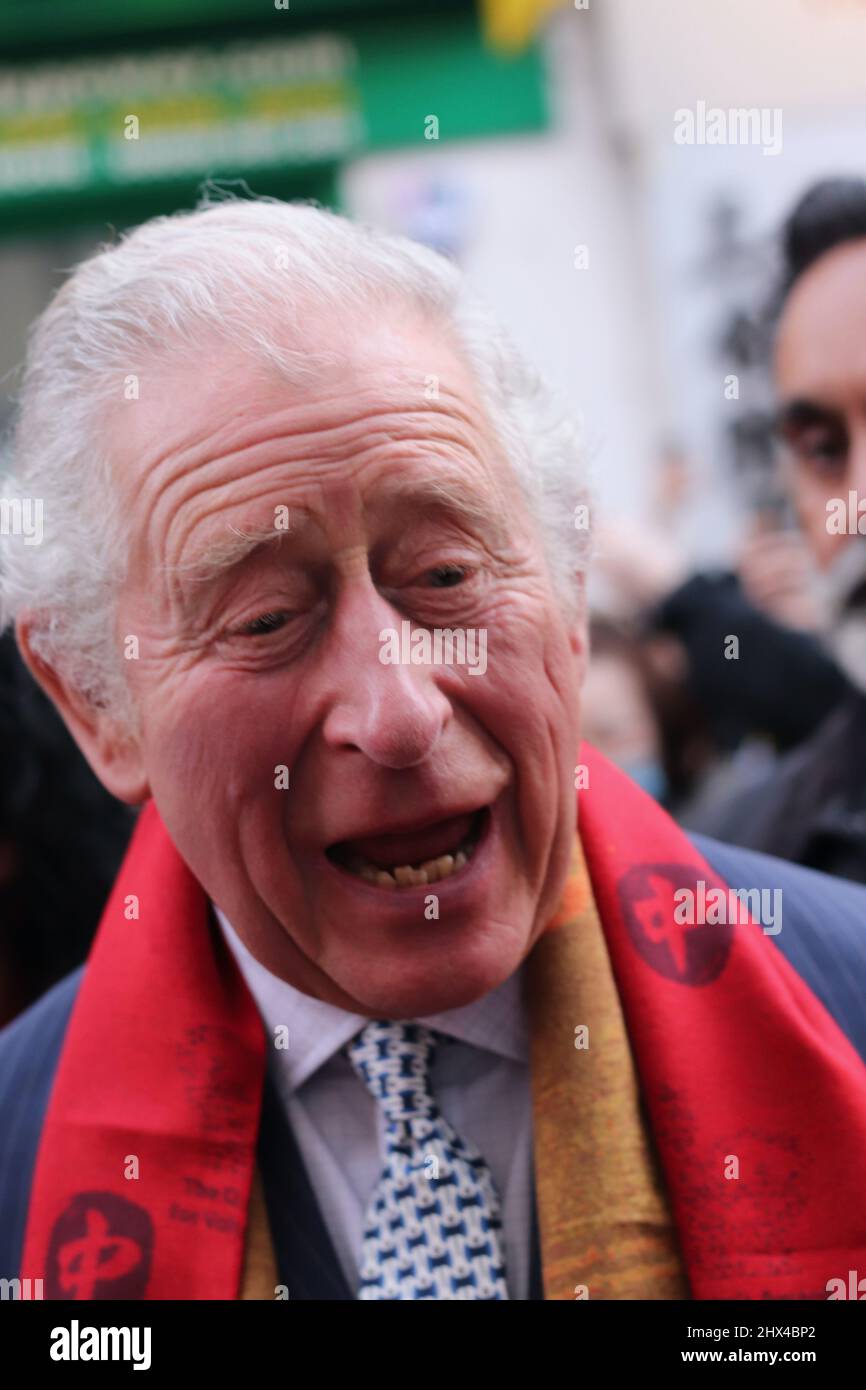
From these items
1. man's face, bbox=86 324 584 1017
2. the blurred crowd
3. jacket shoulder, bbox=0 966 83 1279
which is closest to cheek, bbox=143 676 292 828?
man's face, bbox=86 324 584 1017

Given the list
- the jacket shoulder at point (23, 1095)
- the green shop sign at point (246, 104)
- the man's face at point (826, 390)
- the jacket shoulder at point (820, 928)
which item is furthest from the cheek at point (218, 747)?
the green shop sign at point (246, 104)

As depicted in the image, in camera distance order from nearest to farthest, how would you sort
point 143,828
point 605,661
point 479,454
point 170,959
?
point 479,454 < point 170,959 < point 143,828 < point 605,661

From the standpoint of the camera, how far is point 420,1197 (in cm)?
152

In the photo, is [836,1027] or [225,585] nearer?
[225,585]

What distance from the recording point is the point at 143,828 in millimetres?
1853

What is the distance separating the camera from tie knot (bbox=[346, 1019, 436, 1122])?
155 centimetres

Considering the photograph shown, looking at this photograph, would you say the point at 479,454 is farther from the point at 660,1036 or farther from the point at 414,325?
the point at 660,1036

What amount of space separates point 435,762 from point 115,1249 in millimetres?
619

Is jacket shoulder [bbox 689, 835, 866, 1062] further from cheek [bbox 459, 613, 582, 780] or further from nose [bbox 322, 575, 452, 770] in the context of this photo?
nose [bbox 322, 575, 452, 770]

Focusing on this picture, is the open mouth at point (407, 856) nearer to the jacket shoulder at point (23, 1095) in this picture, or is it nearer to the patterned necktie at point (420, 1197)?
the patterned necktie at point (420, 1197)

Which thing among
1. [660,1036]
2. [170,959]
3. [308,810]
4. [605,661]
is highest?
[605,661]

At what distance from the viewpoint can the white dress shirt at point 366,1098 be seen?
5.17 feet

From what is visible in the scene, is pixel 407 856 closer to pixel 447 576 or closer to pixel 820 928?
pixel 447 576
